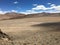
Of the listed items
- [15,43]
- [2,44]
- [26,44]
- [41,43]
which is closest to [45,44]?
[41,43]

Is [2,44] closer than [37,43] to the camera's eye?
Yes

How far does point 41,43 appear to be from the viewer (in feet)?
37.2

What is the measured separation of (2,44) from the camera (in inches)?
412

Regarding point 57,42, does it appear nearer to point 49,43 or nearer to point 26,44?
point 49,43

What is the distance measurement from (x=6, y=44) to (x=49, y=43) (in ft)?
9.87

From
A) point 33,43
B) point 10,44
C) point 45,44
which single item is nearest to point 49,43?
point 45,44

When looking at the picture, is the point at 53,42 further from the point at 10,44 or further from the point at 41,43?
the point at 10,44

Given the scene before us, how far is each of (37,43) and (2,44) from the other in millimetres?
2470

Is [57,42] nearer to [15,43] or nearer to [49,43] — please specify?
[49,43]


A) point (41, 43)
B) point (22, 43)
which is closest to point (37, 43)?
point (41, 43)

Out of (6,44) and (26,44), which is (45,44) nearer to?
(26,44)

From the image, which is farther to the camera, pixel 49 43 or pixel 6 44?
pixel 49 43

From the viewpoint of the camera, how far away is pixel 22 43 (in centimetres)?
1108

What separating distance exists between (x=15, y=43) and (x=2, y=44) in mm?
982
